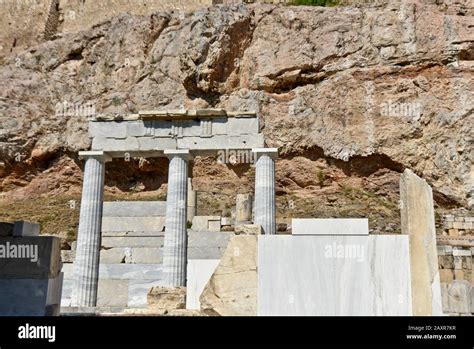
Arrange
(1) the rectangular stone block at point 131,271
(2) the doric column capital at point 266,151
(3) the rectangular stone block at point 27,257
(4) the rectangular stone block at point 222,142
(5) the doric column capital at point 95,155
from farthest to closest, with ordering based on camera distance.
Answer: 1. (1) the rectangular stone block at point 131,271
2. (5) the doric column capital at point 95,155
3. (4) the rectangular stone block at point 222,142
4. (2) the doric column capital at point 266,151
5. (3) the rectangular stone block at point 27,257

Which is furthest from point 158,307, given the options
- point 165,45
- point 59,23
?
point 59,23

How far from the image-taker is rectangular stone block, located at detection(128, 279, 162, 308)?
17.5 meters

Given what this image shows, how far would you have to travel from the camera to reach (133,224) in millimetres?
23062

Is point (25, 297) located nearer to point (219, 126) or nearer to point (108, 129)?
point (108, 129)

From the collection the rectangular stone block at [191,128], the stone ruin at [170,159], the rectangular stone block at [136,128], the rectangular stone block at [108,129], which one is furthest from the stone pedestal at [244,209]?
the rectangular stone block at [108,129]

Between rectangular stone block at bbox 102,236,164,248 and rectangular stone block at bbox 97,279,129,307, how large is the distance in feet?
9.43

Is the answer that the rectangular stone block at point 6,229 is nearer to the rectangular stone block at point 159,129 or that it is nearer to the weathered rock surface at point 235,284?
the weathered rock surface at point 235,284

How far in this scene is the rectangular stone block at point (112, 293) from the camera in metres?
18.0

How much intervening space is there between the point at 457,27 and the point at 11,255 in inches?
1057

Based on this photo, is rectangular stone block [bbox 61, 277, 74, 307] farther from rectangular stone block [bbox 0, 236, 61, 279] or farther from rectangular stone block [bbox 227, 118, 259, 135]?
rectangular stone block [bbox 0, 236, 61, 279]

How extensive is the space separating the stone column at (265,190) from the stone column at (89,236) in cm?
535

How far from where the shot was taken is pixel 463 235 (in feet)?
75.7

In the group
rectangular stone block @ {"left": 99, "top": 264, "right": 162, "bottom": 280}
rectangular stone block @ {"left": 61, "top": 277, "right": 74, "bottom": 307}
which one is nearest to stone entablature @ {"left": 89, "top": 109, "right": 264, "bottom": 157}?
rectangular stone block @ {"left": 99, "top": 264, "right": 162, "bottom": 280}
